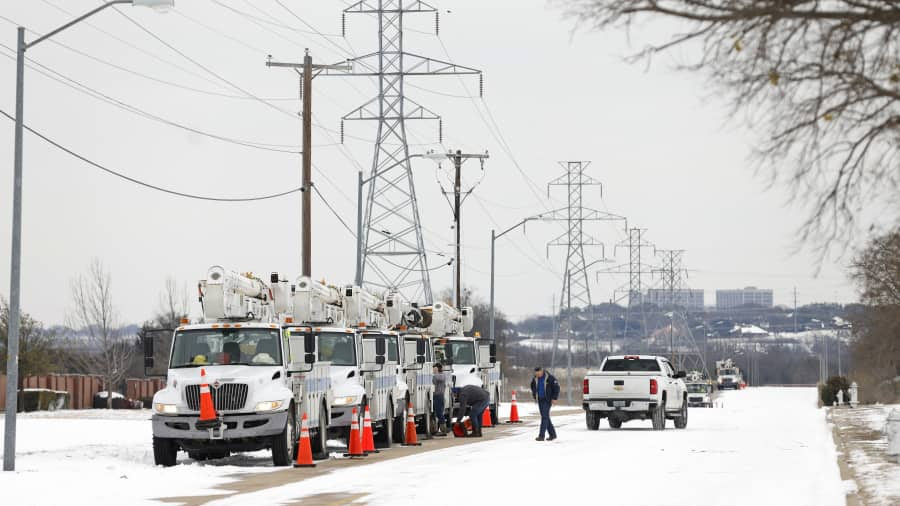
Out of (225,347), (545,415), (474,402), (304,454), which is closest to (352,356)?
(225,347)

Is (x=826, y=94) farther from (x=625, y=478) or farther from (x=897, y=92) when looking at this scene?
(x=625, y=478)

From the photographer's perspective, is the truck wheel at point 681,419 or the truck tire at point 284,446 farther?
the truck wheel at point 681,419

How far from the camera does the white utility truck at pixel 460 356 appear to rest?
4084 cm

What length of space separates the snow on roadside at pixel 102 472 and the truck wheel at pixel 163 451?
0.77ft

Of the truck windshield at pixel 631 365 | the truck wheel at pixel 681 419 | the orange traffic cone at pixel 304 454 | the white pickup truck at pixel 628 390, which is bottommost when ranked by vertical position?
the truck wheel at pixel 681 419

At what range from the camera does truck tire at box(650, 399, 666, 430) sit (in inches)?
1577

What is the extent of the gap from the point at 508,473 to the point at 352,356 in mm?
7822

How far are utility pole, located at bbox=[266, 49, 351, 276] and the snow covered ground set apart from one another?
25.9ft

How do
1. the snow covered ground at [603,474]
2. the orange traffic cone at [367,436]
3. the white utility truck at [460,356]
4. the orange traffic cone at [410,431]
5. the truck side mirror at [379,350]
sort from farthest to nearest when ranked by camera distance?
the white utility truck at [460,356]
the orange traffic cone at [410,431]
the truck side mirror at [379,350]
the orange traffic cone at [367,436]
the snow covered ground at [603,474]

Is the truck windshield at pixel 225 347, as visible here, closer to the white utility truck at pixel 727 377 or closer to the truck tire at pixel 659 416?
the truck tire at pixel 659 416

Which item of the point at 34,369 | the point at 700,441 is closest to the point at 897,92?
the point at 700,441

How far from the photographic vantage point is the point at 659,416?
4031cm

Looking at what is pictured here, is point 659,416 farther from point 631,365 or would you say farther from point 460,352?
point 460,352

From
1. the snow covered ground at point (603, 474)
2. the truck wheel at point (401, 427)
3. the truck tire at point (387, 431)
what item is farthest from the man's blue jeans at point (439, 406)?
the truck tire at point (387, 431)
